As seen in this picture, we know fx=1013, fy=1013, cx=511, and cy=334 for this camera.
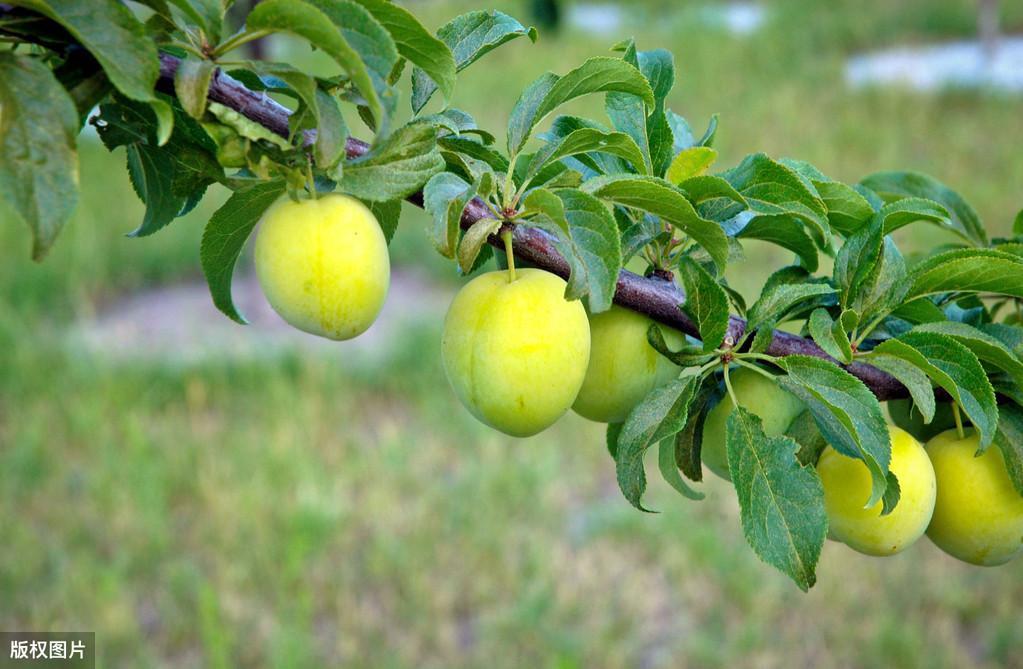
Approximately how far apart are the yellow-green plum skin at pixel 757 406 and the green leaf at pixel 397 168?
213mm

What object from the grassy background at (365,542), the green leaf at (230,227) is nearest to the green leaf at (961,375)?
the green leaf at (230,227)

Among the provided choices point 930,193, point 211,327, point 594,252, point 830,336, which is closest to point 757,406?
point 830,336

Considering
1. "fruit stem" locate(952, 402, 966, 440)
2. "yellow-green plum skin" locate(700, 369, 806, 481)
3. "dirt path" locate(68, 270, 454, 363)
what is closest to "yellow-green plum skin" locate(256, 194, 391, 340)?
"yellow-green plum skin" locate(700, 369, 806, 481)

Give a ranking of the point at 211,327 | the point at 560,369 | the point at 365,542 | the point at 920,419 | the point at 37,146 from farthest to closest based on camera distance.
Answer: the point at 211,327, the point at 365,542, the point at 920,419, the point at 560,369, the point at 37,146

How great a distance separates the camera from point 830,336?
1.78 ft

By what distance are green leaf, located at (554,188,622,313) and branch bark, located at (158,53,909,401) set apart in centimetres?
6

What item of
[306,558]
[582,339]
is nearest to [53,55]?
[582,339]

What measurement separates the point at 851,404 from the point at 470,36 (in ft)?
0.92

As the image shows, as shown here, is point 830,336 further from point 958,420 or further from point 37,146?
point 37,146

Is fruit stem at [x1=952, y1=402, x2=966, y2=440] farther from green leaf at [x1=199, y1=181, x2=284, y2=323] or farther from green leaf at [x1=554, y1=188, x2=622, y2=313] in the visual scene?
green leaf at [x1=199, y1=181, x2=284, y2=323]

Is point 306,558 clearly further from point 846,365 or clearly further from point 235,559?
point 846,365

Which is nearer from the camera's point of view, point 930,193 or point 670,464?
point 670,464

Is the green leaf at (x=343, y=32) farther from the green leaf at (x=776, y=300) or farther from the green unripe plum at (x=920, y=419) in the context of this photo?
the green unripe plum at (x=920, y=419)

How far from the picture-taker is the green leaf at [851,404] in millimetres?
492
